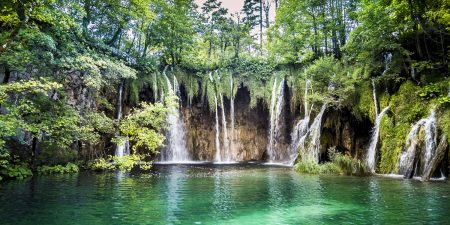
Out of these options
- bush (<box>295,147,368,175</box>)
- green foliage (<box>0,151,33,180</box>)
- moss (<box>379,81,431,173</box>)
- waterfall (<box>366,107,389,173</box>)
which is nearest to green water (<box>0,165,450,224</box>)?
green foliage (<box>0,151,33,180</box>)

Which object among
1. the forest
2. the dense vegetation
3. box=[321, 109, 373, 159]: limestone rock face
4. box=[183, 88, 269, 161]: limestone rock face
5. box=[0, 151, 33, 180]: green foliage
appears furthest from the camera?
box=[183, 88, 269, 161]: limestone rock face

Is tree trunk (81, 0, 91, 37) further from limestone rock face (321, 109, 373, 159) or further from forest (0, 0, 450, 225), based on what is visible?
limestone rock face (321, 109, 373, 159)

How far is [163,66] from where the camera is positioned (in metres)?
27.8

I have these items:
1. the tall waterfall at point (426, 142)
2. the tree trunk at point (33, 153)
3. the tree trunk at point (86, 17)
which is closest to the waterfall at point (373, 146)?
the tall waterfall at point (426, 142)

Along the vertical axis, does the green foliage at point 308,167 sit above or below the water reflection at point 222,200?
above

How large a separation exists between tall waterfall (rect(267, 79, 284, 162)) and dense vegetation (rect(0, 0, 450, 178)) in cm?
84

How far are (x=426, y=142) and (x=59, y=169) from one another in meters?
16.3

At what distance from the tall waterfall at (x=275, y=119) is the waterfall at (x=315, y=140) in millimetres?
6202

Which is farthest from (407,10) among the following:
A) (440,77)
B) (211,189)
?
(211,189)

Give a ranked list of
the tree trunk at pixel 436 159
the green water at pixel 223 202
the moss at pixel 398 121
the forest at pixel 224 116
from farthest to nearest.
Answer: the moss at pixel 398 121
the tree trunk at pixel 436 159
the forest at pixel 224 116
the green water at pixel 223 202

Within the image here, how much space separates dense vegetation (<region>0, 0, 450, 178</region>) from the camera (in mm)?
13516

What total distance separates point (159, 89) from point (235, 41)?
9918 millimetres

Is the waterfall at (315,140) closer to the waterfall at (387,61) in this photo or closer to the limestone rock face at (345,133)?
the limestone rock face at (345,133)

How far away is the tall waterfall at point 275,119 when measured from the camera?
25.2 metres
